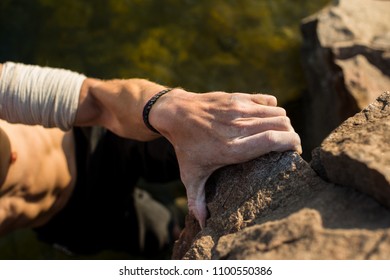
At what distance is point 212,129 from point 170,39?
1742 mm

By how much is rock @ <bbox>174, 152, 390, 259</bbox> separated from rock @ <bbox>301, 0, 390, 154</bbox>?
1242 millimetres

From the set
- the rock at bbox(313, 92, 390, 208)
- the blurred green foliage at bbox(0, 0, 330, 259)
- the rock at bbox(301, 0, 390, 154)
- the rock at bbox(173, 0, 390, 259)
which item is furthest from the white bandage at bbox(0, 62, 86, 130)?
the rock at bbox(301, 0, 390, 154)

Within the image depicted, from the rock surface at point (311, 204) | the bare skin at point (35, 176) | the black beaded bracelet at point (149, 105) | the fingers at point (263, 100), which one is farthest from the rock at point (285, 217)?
the bare skin at point (35, 176)

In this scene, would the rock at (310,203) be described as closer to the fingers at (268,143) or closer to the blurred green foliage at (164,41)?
the fingers at (268,143)

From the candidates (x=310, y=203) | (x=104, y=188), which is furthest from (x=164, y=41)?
(x=310, y=203)

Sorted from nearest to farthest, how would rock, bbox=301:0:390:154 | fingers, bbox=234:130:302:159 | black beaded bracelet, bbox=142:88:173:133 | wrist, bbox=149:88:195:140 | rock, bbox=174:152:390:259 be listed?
rock, bbox=174:152:390:259, fingers, bbox=234:130:302:159, wrist, bbox=149:88:195:140, black beaded bracelet, bbox=142:88:173:133, rock, bbox=301:0:390:154

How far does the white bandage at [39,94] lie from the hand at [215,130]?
42 centimetres

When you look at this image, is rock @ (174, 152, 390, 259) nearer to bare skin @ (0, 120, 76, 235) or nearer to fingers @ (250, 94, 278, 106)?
fingers @ (250, 94, 278, 106)

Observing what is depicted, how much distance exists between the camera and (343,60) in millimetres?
2512

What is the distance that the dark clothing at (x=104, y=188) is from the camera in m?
2.22

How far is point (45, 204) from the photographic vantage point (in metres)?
2.26

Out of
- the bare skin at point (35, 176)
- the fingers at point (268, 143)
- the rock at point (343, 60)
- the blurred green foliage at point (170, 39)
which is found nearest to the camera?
the fingers at point (268, 143)

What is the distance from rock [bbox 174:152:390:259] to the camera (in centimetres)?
101
